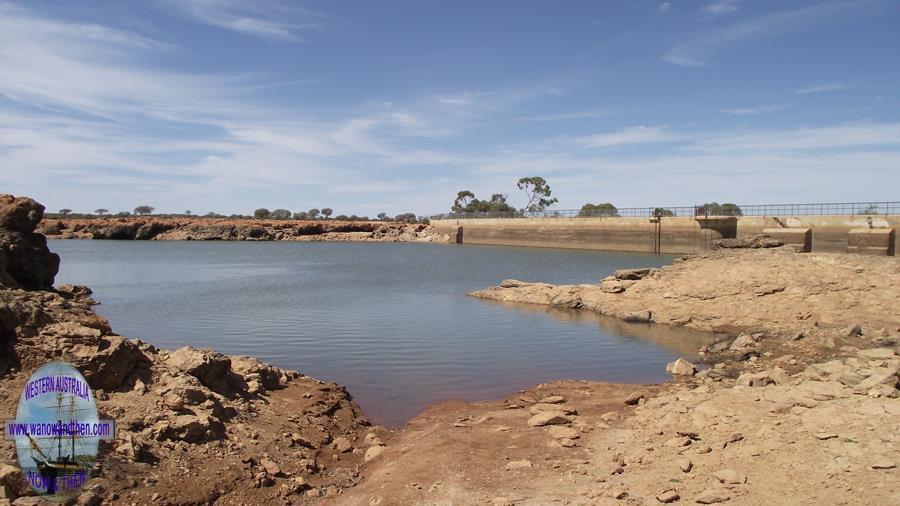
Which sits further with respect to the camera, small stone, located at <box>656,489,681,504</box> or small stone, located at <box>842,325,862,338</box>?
small stone, located at <box>842,325,862,338</box>

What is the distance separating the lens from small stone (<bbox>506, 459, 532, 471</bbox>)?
7.43 metres

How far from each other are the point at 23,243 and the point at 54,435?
12.7 metres

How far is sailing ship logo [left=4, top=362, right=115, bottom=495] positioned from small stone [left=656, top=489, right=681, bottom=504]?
616 centimetres

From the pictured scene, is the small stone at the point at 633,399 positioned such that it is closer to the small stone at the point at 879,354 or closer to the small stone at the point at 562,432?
the small stone at the point at 562,432

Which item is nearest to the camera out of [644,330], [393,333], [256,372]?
[256,372]

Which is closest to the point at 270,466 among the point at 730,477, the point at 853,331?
the point at 730,477

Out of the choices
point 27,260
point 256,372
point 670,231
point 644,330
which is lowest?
point 644,330

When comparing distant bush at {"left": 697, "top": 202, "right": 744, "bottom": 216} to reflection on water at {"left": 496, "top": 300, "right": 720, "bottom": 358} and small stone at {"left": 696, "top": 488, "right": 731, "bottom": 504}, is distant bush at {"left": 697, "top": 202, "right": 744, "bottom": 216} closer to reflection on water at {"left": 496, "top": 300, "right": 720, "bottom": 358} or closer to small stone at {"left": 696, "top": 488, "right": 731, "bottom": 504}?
reflection on water at {"left": 496, "top": 300, "right": 720, "bottom": 358}

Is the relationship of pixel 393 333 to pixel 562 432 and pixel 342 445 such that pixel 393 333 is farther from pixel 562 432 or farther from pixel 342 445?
pixel 562 432

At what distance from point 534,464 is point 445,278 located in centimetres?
3176

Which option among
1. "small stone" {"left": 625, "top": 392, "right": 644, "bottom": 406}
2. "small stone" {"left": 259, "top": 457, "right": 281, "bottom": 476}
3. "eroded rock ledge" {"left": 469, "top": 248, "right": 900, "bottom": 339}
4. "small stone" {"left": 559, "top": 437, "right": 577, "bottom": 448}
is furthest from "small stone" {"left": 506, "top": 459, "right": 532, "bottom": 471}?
"eroded rock ledge" {"left": 469, "top": 248, "right": 900, "bottom": 339}

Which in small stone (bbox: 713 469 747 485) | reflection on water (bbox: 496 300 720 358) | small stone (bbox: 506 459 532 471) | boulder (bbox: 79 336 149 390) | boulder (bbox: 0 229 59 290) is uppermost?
boulder (bbox: 0 229 59 290)

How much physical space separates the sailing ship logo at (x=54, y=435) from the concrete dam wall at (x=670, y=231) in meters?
33.6

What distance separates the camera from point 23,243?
16078 millimetres
